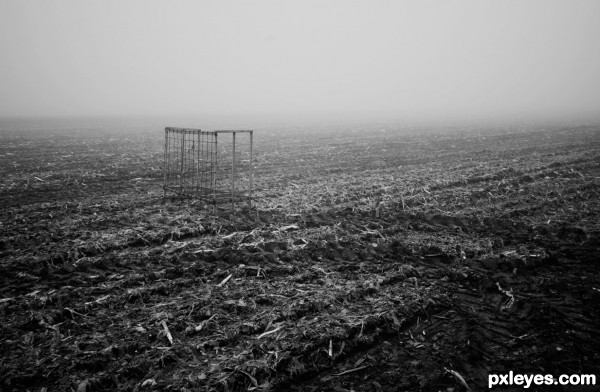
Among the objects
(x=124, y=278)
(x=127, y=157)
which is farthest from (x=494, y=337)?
(x=127, y=157)

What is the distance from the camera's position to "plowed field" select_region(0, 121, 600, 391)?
3.64 meters

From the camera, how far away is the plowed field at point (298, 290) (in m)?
3.64

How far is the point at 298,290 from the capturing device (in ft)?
17.3

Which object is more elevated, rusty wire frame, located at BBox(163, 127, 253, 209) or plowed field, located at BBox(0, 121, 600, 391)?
rusty wire frame, located at BBox(163, 127, 253, 209)

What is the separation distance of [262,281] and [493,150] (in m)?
21.8

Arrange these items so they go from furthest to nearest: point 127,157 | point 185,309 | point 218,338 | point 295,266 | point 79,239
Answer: point 127,157, point 79,239, point 295,266, point 185,309, point 218,338

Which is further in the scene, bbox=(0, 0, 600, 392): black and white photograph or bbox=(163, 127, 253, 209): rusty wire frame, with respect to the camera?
bbox=(163, 127, 253, 209): rusty wire frame

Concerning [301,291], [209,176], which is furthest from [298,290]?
[209,176]

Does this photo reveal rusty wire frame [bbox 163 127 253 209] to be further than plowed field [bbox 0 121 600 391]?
Yes

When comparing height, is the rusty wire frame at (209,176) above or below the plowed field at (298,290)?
above

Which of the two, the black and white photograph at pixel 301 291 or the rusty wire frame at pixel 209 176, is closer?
the black and white photograph at pixel 301 291

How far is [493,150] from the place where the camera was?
22344 mm

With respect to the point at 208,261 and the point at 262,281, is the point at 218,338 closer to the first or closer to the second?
the point at 262,281

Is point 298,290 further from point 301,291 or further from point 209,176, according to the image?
point 209,176
